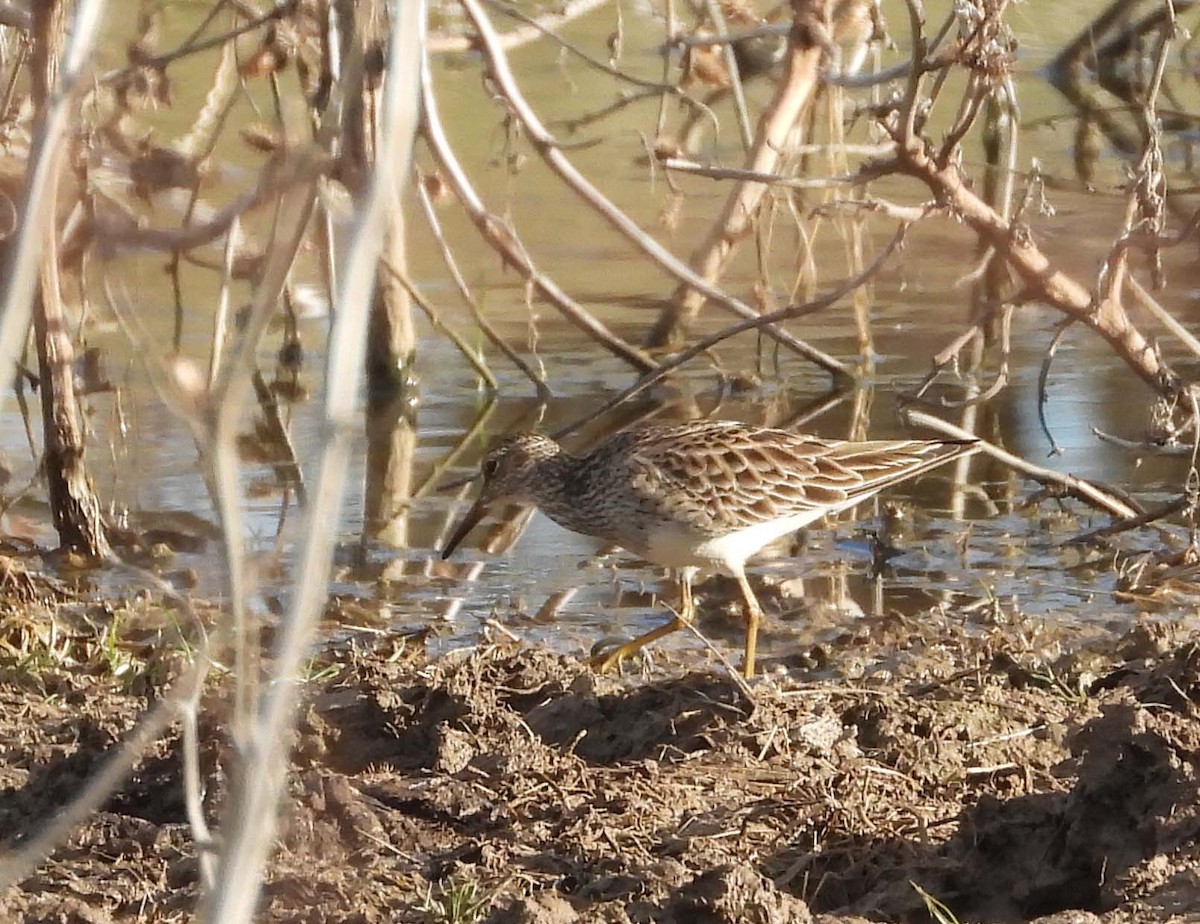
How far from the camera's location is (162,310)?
11.5 m

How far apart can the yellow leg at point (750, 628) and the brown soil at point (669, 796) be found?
0.45 m

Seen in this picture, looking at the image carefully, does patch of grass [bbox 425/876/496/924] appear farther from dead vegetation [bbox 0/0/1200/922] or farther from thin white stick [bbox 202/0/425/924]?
thin white stick [bbox 202/0/425/924]

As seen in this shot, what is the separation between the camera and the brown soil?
4.34m

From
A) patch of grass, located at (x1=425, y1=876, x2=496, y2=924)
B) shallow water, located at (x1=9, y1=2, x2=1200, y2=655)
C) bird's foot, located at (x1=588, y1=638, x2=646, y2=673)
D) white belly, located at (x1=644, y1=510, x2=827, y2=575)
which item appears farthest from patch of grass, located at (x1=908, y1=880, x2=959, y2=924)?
white belly, located at (x1=644, y1=510, x2=827, y2=575)

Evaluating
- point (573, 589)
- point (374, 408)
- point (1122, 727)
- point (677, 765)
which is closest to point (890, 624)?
point (573, 589)

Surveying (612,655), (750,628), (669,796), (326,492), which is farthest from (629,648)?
(326,492)

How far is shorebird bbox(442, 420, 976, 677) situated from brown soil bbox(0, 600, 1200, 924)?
0.91 meters

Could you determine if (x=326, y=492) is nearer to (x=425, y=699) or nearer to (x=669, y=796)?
(x=669, y=796)

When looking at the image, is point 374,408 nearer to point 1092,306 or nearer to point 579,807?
point 1092,306

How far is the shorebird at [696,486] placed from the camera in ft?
22.2

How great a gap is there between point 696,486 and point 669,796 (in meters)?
1.99

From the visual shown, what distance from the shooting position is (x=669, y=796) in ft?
16.3

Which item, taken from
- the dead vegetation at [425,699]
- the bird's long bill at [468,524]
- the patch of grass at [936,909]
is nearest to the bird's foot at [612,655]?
the dead vegetation at [425,699]

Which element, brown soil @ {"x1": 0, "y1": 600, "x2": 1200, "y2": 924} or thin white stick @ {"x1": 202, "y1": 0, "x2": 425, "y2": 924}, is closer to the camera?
thin white stick @ {"x1": 202, "y1": 0, "x2": 425, "y2": 924}
